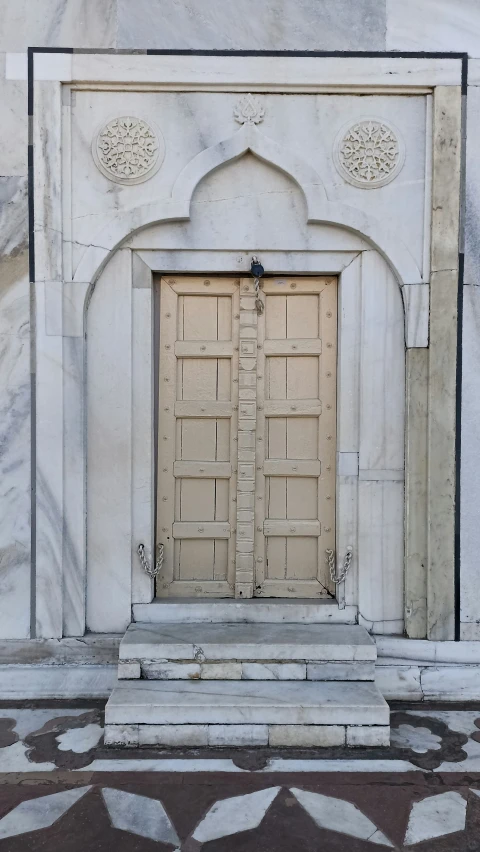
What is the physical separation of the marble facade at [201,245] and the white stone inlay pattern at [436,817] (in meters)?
1.08

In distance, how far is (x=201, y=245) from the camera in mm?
3787

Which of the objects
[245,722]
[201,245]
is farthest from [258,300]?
[245,722]

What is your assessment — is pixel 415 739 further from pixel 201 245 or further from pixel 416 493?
pixel 201 245

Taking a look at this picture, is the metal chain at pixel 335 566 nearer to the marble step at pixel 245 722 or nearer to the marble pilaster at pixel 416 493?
the marble pilaster at pixel 416 493

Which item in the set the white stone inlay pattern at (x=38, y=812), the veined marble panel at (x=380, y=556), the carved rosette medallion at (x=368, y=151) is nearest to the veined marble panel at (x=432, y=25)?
the carved rosette medallion at (x=368, y=151)

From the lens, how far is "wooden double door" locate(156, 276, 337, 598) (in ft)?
12.9

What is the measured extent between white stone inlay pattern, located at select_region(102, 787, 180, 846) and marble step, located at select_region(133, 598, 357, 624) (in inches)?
42.7

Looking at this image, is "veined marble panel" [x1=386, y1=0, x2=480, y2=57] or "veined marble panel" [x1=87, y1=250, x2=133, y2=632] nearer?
"veined marble panel" [x1=386, y1=0, x2=480, y2=57]

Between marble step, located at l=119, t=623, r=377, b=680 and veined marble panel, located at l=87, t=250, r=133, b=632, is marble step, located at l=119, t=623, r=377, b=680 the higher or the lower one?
the lower one

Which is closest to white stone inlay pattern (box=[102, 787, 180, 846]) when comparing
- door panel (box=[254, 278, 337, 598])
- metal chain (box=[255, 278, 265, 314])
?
door panel (box=[254, 278, 337, 598])

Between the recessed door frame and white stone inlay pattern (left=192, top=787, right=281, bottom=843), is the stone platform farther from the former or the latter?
white stone inlay pattern (left=192, top=787, right=281, bottom=843)

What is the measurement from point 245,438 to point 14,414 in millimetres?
1364

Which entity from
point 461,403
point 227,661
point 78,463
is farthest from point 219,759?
point 461,403

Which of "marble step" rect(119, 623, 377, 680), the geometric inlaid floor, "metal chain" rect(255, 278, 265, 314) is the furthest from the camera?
"metal chain" rect(255, 278, 265, 314)
